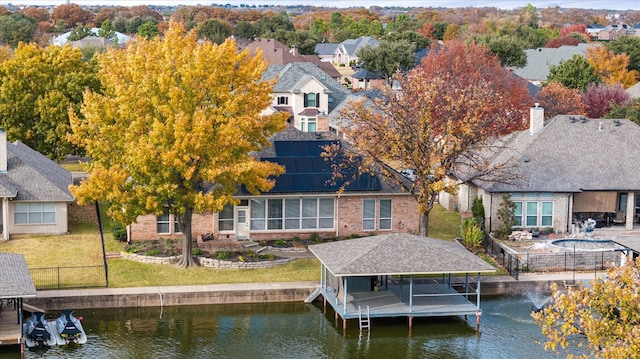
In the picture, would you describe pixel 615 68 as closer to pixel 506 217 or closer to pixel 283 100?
pixel 283 100

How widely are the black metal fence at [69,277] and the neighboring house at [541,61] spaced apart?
80.7m

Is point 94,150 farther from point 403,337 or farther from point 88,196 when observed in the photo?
point 403,337

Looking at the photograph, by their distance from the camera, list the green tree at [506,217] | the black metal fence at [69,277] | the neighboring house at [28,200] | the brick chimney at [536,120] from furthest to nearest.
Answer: the brick chimney at [536,120], the green tree at [506,217], the neighboring house at [28,200], the black metal fence at [69,277]

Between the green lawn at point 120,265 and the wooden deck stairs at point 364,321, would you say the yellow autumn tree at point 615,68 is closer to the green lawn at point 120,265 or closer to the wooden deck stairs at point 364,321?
the green lawn at point 120,265

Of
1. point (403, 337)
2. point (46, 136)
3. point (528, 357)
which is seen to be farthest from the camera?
point (46, 136)

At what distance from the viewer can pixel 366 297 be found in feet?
123

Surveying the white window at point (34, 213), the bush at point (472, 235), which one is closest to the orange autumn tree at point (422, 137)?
the bush at point (472, 235)

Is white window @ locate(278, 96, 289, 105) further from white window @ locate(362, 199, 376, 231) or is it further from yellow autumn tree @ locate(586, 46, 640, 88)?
yellow autumn tree @ locate(586, 46, 640, 88)

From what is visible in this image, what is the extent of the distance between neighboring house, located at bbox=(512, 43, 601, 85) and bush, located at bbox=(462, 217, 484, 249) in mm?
69899

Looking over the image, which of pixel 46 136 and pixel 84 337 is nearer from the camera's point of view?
pixel 84 337

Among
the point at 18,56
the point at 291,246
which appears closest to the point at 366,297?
the point at 291,246

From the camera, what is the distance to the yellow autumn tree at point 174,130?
39.2 m

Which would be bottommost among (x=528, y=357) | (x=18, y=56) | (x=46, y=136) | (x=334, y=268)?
(x=528, y=357)

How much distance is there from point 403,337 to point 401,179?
13.2 metres
